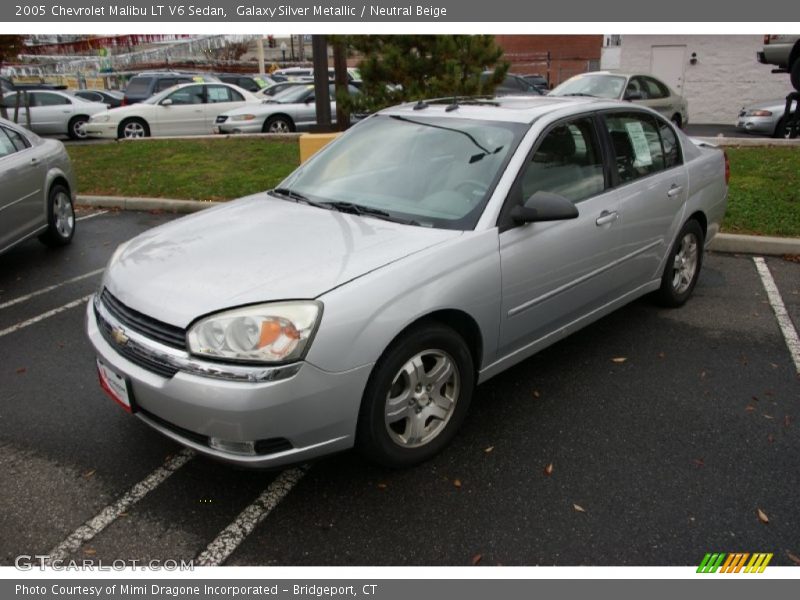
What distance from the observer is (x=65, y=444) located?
11.3ft

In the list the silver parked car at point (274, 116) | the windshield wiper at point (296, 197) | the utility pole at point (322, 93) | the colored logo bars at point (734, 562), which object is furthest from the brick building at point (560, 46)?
the colored logo bars at point (734, 562)

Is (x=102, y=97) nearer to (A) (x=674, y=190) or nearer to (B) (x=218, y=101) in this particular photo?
(B) (x=218, y=101)

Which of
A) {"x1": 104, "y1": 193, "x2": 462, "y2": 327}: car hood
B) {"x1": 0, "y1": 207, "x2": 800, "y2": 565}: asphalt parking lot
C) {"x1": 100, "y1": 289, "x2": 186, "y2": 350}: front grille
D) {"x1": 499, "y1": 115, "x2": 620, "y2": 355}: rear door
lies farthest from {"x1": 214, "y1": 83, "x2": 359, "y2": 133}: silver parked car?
{"x1": 100, "y1": 289, "x2": 186, "y2": 350}: front grille

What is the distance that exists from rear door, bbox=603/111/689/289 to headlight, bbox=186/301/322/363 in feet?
7.71

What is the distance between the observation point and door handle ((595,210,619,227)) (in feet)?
13.0

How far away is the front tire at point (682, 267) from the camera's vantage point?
4938 millimetres

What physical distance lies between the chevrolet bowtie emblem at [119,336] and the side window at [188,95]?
14327mm

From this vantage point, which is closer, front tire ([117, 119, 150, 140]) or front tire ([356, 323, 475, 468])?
front tire ([356, 323, 475, 468])

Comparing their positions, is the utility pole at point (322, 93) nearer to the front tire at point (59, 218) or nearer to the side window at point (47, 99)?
the front tire at point (59, 218)

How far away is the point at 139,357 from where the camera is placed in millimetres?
2879

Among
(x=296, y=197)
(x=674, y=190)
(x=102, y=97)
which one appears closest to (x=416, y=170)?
(x=296, y=197)

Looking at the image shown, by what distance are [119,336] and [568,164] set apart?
2.59m

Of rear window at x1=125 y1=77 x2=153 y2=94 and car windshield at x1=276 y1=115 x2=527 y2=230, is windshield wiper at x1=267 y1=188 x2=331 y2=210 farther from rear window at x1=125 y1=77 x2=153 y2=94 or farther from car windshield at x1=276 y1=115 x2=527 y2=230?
rear window at x1=125 y1=77 x2=153 y2=94

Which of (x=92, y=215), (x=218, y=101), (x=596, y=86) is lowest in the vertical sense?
(x=92, y=215)
